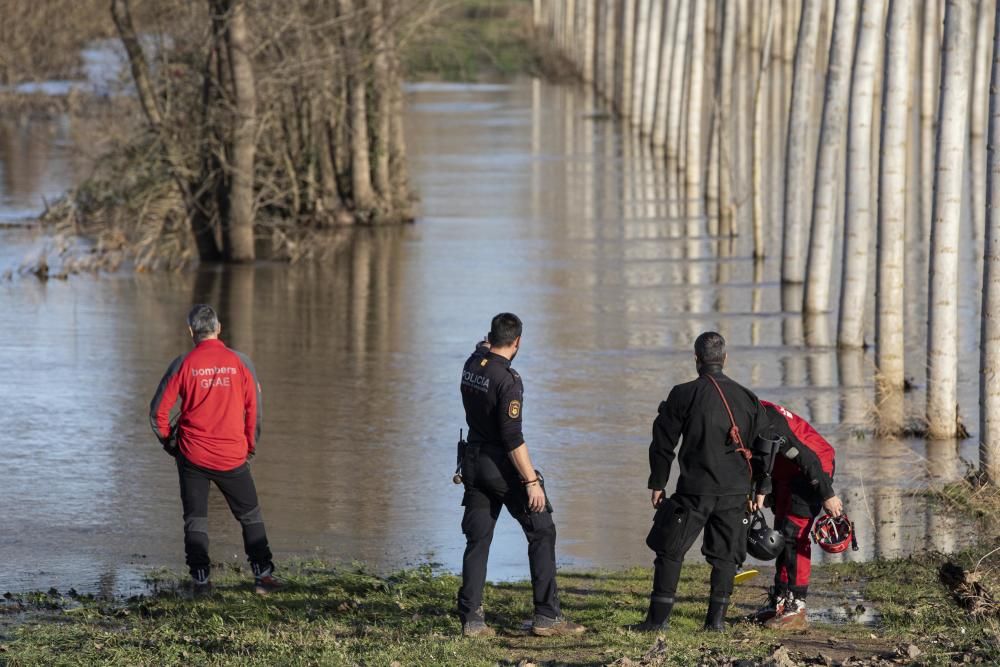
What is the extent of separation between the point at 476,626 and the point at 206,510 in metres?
1.76

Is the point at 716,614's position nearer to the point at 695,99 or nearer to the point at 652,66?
the point at 695,99

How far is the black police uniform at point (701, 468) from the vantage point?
7.58 meters

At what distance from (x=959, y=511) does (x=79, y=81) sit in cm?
3753

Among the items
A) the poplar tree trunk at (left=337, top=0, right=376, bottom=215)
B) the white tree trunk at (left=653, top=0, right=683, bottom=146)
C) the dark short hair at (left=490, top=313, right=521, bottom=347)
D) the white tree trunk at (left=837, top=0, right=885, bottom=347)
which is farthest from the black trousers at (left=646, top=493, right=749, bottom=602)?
the white tree trunk at (left=653, top=0, right=683, bottom=146)

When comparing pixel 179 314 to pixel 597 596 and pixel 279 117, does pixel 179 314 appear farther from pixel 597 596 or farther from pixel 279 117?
pixel 597 596

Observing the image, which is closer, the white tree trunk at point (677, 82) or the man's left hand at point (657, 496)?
the man's left hand at point (657, 496)

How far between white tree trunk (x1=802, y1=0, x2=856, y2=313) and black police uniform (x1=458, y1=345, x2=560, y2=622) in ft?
35.5

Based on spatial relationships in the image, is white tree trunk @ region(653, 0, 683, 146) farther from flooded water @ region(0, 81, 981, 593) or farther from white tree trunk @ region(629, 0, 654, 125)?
flooded water @ region(0, 81, 981, 593)

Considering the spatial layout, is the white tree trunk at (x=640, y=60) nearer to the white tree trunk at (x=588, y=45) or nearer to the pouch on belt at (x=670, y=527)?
the white tree trunk at (x=588, y=45)

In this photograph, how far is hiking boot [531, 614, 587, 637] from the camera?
763 cm

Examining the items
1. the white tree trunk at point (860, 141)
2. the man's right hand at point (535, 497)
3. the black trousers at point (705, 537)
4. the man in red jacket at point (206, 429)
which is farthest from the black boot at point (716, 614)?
the white tree trunk at point (860, 141)

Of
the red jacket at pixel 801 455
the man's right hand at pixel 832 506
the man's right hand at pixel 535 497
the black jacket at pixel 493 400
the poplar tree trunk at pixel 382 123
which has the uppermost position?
the poplar tree trunk at pixel 382 123

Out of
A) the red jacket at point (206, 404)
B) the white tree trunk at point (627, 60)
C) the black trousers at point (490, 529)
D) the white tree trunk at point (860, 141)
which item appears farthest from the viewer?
the white tree trunk at point (627, 60)

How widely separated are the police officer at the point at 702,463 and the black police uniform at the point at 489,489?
1.66ft
